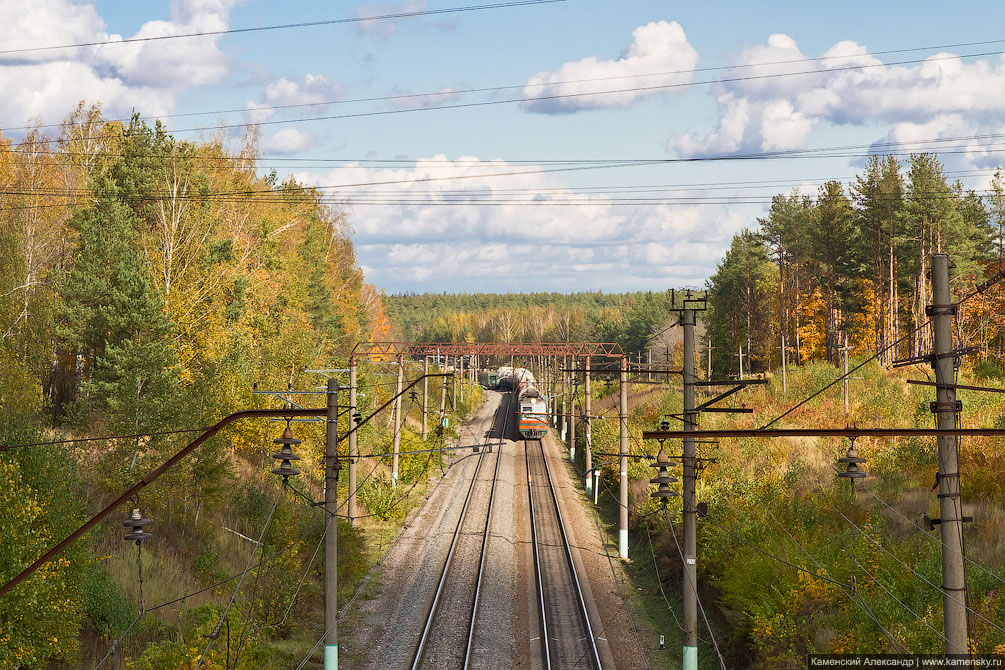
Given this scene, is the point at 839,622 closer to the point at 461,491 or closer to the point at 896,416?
the point at 896,416

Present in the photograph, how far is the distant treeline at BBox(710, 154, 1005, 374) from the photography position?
181 ft

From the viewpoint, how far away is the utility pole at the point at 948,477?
34.0 feet

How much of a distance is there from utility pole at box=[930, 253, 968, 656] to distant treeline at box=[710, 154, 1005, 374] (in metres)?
38.0

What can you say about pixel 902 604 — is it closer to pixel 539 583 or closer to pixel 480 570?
pixel 539 583

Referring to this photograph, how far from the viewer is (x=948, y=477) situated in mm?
10766

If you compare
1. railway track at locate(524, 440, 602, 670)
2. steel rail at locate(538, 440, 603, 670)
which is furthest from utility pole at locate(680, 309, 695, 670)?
railway track at locate(524, 440, 602, 670)

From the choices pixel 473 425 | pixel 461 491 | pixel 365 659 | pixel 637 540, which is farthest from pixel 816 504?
pixel 473 425

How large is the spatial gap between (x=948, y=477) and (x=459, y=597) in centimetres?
1815

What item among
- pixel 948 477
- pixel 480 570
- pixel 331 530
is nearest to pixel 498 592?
pixel 480 570

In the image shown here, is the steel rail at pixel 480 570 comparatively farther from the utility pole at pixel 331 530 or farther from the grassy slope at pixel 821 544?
the utility pole at pixel 331 530

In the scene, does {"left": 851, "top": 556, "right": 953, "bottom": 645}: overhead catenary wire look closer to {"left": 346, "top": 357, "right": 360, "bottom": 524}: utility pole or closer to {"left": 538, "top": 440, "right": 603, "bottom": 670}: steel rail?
{"left": 538, "top": 440, "right": 603, "bottom": 670}: steel rail

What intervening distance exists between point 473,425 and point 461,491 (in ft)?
105

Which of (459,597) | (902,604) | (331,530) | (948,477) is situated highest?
(948,477)

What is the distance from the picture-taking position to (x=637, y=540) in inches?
1325
